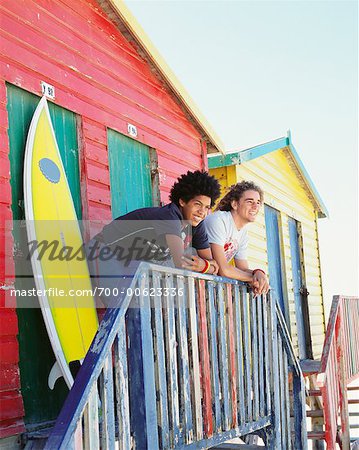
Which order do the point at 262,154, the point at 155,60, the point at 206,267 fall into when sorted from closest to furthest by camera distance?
the point at 206,267
the point at 155,60
the point at 262,154

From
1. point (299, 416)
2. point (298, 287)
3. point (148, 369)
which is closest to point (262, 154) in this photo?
point (298, 287)

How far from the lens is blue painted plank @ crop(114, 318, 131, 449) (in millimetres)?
3504

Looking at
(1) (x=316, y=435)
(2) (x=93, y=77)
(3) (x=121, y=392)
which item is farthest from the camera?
(1) (x=316, y=435)

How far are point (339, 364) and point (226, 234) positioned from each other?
12.3 feet

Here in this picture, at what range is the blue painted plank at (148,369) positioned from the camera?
3.67 meters

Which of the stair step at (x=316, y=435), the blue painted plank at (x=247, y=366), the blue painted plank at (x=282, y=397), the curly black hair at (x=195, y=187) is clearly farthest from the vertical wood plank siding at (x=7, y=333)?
the stair step at (x=316, y=435)

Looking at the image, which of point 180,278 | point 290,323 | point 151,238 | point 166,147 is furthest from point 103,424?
point 290,323

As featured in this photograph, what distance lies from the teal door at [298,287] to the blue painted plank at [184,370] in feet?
28.2

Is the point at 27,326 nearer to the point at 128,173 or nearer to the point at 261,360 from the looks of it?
the point at 261,360

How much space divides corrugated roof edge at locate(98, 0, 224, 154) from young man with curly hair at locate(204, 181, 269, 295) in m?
2.39

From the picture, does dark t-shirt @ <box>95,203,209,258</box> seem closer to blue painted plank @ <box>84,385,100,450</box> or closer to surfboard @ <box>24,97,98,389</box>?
surfboard @ <box>24,97,98,389</box>

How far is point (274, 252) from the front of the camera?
38.6 ft

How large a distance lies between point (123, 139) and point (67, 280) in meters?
2.15

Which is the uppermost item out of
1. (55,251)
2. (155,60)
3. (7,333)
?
(155,60)
